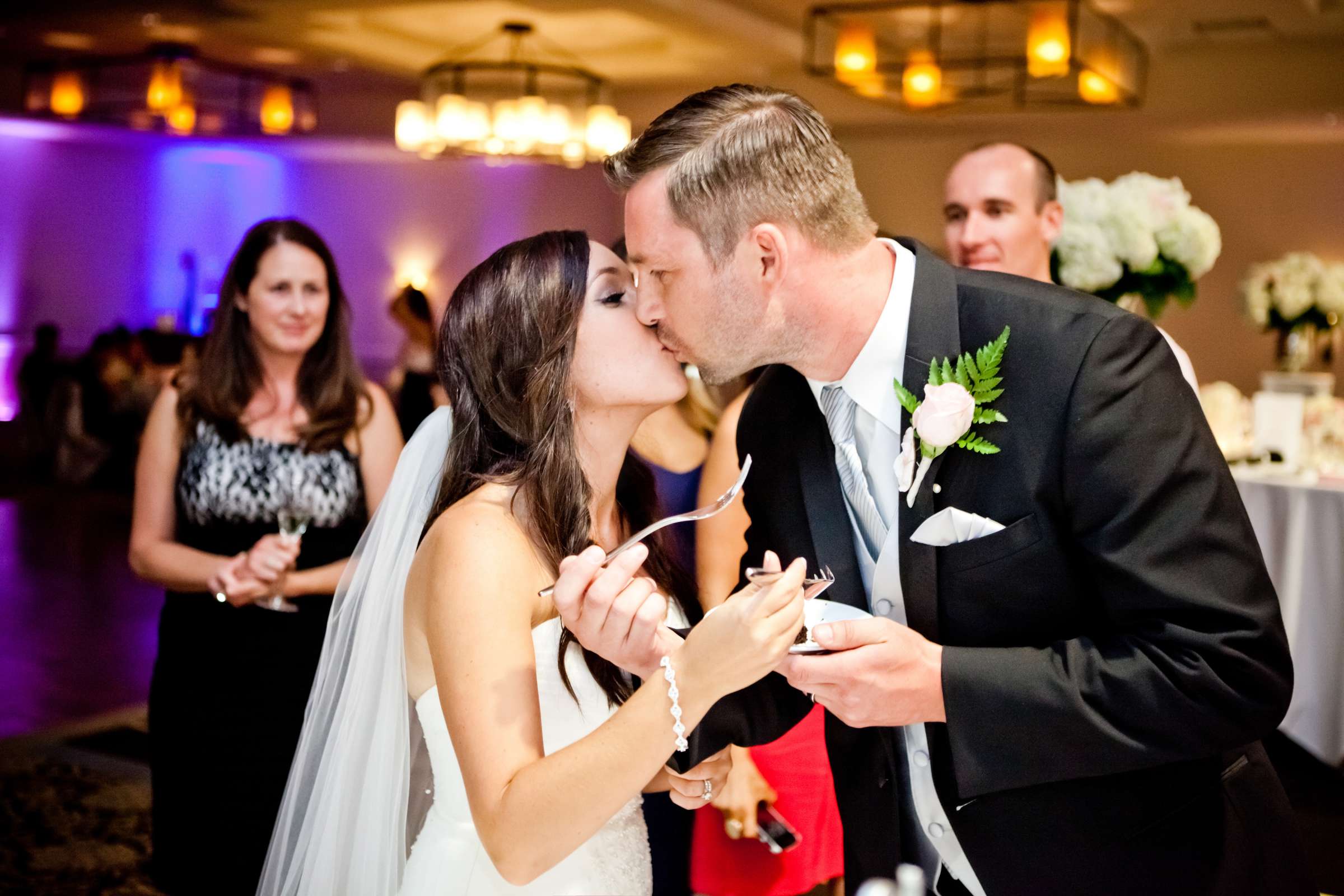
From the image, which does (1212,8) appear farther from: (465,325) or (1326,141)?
(465,325)

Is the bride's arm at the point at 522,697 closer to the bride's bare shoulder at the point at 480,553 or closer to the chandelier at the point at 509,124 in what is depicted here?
the bride's bare shoulder at the point at 480,553

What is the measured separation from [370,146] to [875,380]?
14349 millimetres

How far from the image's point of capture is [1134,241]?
4.35 metres

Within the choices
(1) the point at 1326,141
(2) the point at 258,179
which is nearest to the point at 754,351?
(1) the point at 1326,141

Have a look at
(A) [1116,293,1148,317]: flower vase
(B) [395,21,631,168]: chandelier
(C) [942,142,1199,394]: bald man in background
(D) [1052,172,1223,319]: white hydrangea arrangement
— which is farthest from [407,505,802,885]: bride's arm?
(B) [395,21,631,168]: chandelier

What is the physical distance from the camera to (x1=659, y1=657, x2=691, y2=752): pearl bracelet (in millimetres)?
1569

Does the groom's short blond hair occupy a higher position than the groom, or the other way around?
the groom's short blond hair

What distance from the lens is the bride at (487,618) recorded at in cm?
183

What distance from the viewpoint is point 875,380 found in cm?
183

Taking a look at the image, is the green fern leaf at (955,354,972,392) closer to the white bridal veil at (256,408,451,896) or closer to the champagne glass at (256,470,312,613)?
the white bridal veil at (256,408,451,896)

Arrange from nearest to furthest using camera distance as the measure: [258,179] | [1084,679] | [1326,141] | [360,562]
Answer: [1084,679] < [360,562] < [1326,141] < [258,179]

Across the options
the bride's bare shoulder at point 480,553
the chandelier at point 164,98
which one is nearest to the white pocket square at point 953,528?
the bride's bare shoulder at point 480,553

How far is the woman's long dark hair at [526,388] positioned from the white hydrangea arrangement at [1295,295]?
15.7 ft

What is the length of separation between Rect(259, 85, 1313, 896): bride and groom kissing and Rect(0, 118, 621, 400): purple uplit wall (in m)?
12.9
